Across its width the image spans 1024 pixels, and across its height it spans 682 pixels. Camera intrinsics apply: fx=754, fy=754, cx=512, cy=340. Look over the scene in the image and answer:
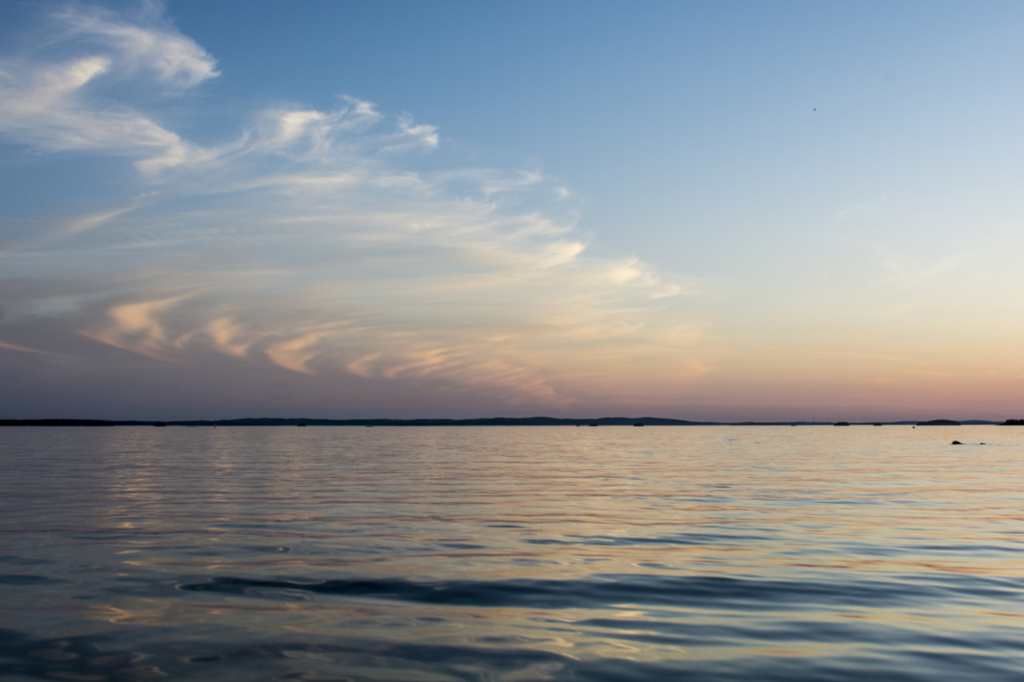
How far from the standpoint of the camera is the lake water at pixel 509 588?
8.95 metres

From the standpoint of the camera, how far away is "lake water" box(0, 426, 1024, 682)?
352 inches

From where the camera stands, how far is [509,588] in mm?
13062

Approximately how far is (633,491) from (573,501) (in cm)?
507

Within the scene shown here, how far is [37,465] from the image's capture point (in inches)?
1964

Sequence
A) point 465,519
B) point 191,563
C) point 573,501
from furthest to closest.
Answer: point 573,501, point 465,519, point 191,563

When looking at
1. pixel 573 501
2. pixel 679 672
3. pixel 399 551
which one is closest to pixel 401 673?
pixel 679 672

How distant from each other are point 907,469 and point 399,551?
41.5 meters

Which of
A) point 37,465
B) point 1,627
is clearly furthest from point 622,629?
point 37,465

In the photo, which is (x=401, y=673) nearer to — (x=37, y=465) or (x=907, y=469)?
(x=907, y=469)

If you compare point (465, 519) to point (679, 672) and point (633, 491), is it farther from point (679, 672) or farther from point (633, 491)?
point (679, 672)

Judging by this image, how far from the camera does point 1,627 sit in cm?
1020

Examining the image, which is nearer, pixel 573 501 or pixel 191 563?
pixel 191 563

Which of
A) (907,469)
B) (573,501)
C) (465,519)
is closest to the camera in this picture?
(465,519)

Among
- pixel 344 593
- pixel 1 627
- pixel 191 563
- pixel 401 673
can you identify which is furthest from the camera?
pixel 191 563
